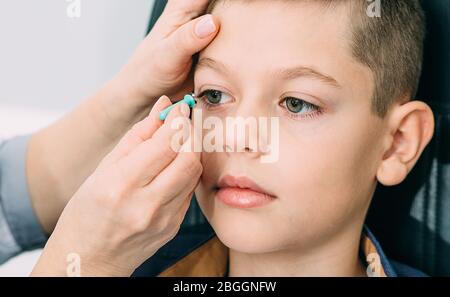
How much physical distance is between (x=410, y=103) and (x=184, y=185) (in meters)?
0.40

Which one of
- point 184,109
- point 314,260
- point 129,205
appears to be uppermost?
point 184,109

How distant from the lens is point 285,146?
77 cm

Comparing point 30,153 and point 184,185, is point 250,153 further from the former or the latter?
point 30,153

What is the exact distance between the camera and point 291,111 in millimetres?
784

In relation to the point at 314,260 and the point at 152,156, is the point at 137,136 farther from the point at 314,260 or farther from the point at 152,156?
the point at 314,260

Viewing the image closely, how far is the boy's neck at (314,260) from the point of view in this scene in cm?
89

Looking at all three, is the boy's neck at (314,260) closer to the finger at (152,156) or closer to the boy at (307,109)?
the boy at (307,109)

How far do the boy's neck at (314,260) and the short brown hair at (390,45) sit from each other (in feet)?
0.79

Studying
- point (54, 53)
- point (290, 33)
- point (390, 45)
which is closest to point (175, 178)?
point (290, 33)

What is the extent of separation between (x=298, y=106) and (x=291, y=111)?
0.04 feet

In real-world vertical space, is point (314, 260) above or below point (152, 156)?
below

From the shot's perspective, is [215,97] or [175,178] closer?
[175,178]

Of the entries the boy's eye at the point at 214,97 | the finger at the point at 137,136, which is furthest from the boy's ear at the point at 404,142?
the finger at the point at 137,136

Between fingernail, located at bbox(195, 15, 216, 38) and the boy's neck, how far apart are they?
15.2 inches
